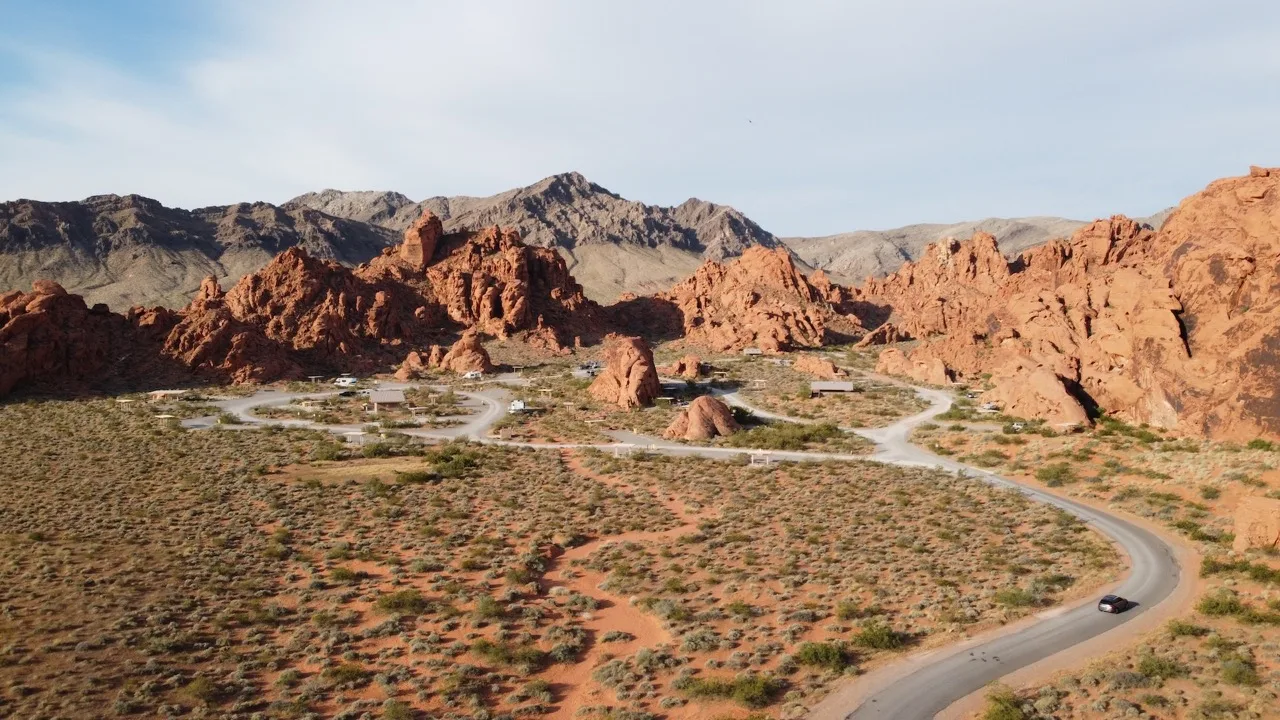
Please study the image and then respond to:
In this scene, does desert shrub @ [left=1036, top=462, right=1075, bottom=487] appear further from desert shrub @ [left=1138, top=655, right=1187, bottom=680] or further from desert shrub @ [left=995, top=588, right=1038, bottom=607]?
desert shrub @ [left=1138, top=655, right=1187, bottom=680]

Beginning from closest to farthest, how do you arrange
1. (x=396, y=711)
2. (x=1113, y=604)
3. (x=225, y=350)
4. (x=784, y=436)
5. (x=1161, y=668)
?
(x=396, y=711)
(x=1161, y=668)
(x=1113, y=604)
(x=784, y=436)
(x=225, y=350)

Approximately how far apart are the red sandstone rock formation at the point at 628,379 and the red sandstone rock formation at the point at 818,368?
22.5m

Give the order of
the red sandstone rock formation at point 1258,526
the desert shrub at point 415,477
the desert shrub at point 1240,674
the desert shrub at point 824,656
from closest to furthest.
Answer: the desert shrub at point 1240,674 → the desert shrub at point 824,656 → the red sandstone rock formation at point 1258,526 → the desert shrub at point 415,477

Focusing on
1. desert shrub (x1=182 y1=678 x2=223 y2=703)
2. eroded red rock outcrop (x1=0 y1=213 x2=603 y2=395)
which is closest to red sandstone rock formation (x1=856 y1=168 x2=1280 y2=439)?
desert shrub (x1=182 y1=678 x2=223 y2=703)

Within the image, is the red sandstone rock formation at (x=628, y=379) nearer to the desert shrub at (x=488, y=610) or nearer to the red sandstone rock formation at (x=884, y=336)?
the desert shrub at (x=488, y=610)

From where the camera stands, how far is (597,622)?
74.3ft

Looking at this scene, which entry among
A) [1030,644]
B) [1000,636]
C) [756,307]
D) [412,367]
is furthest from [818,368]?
[1030,644]

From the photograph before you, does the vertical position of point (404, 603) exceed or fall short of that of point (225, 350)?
it falls short

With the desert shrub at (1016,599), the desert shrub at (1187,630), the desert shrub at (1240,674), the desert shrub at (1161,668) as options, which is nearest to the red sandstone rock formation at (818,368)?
the desert shrub at (1016,599)

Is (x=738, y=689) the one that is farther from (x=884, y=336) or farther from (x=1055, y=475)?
(x=884, y=336)

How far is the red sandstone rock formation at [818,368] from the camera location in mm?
78750

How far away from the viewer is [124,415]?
56656 mm

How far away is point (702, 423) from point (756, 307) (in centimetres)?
6124

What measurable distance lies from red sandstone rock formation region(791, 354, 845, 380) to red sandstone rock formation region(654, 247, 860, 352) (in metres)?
15.6
